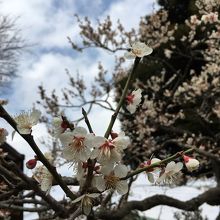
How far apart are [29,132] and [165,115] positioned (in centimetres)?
1042

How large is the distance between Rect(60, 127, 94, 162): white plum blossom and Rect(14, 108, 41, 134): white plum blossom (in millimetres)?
138

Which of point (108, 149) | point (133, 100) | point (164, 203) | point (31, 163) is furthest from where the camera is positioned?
point (164, 203)

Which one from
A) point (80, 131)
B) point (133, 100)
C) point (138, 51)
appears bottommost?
point (80, 131)

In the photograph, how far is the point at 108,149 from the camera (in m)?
1.95

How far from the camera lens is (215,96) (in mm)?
11867

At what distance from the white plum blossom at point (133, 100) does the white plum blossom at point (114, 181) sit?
417 mm

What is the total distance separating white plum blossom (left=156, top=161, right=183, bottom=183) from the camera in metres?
2.15

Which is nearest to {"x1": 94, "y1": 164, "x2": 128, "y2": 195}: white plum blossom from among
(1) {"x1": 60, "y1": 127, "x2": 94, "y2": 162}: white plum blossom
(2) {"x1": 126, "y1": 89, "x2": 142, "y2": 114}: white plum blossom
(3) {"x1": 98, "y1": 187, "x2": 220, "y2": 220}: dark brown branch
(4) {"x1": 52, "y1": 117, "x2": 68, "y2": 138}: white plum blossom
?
(1) {"x1": 60, "y1": 127, "x2": 94, "y2": 162}: white plum blossom

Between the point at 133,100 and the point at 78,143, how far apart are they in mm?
484

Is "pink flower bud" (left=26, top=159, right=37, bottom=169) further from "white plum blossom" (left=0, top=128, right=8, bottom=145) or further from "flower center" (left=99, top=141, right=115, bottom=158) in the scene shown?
"flower center" (left=99, top=141, right=115, bottom=158)

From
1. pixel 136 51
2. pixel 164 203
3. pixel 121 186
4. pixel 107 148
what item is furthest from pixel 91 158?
pixel 164 203

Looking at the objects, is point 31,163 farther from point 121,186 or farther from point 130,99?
point 130,99

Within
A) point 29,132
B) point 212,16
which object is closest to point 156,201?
point 212,16

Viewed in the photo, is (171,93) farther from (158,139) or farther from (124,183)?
(124,183)
